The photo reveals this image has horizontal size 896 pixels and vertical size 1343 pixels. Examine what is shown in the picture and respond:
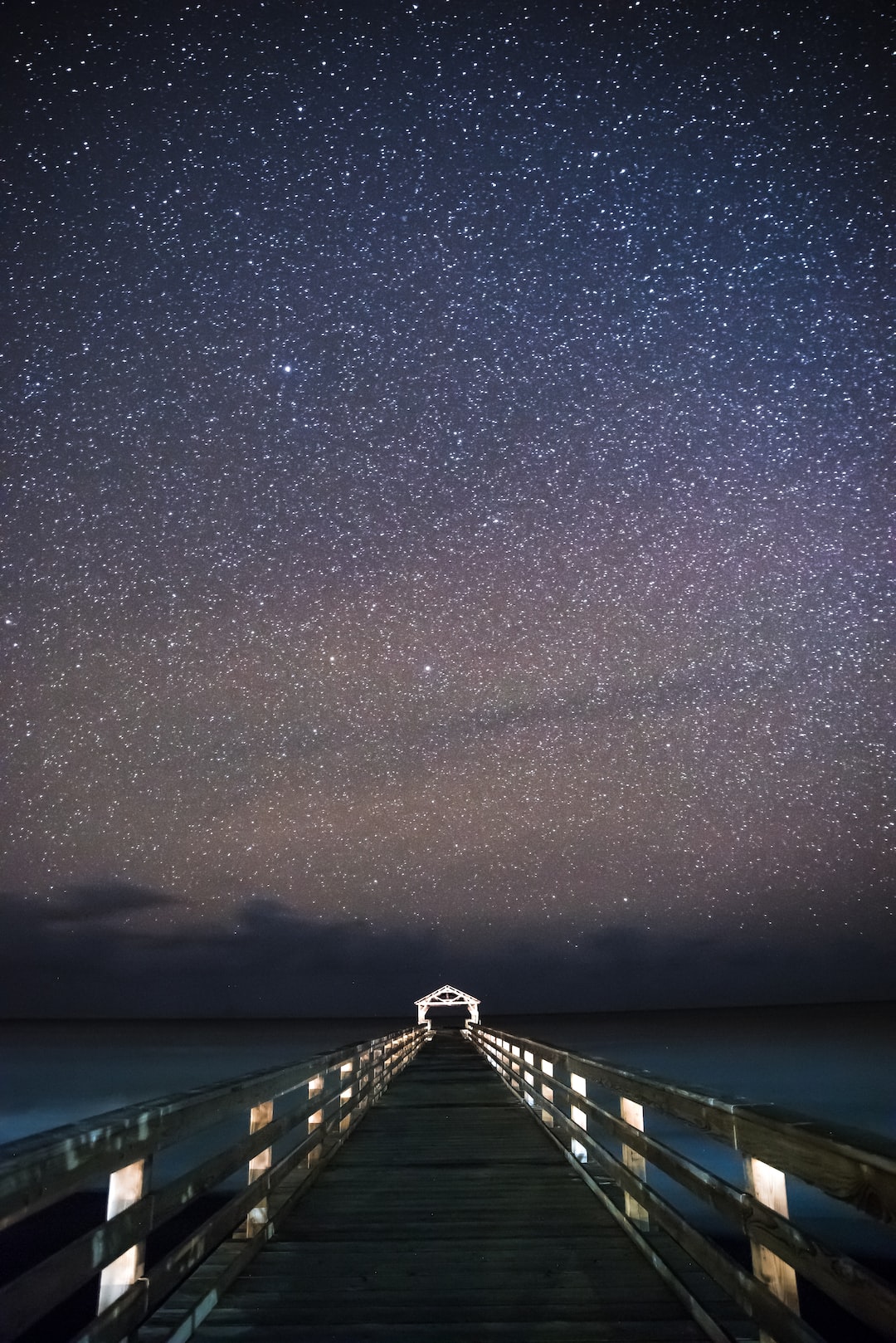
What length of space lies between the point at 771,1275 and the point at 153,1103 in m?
2.46

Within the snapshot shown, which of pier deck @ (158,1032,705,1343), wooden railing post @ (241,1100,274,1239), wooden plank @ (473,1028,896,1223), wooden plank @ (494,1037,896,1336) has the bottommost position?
pier deck @ (158,1032,705,1343)

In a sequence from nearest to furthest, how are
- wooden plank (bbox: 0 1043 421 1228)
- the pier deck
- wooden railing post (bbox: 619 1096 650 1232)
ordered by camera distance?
wooden plank (bbox: 0 1043 421 1228), the pier deck, wooden railing post (bbox: 619 1096 650 1232)

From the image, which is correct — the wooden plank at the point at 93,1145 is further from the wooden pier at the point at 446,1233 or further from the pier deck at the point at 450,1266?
the pier deck at the point at 450,1266

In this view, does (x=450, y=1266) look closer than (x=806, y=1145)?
No

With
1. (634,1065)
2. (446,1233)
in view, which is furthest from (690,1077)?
(446,1233)

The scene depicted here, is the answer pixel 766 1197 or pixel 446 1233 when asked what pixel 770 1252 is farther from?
pixel 446 1233

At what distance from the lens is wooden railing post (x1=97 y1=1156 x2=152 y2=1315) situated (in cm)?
332

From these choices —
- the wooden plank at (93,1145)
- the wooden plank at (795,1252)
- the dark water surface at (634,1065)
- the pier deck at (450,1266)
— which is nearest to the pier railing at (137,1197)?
the wooden plank at (93,1145)

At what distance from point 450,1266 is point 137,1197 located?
2424 mm

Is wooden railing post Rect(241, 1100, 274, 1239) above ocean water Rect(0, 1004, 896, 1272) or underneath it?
above

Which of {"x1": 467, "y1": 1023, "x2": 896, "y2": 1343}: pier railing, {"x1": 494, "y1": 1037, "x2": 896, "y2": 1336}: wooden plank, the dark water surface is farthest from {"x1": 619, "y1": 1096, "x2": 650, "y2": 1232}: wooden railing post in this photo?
the dark water surface

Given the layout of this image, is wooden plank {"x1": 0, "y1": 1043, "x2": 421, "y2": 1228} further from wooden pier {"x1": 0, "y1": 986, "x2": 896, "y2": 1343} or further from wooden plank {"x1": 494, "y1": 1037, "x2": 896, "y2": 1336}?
wooden plank {"x1": 494, "y1": 1037, "x2": 896, "y2": 1336}

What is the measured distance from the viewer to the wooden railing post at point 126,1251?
3318 millimetres

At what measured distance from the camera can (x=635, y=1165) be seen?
18.3 feet
